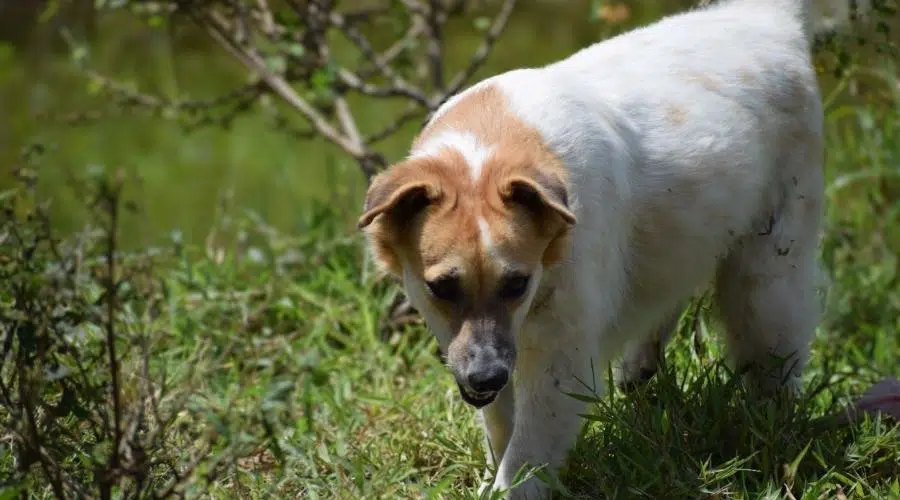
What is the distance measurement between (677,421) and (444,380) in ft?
4.13

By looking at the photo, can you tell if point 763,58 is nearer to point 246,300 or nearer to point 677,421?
point 677,421

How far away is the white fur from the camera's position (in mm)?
3988

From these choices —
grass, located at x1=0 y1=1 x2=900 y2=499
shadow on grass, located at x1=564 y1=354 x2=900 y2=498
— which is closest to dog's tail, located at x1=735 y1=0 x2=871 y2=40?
grass, located at x1=0 y1=1 x2=900 y2=499

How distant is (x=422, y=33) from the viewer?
22.5 feet

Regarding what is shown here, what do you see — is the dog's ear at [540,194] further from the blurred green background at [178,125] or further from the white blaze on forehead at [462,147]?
the blurred green background at [178,125]

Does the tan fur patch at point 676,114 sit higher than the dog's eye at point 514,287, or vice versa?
the tan fur patch at point 676,114

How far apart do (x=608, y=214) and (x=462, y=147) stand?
1.73 feet

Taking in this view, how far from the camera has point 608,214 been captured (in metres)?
4.07

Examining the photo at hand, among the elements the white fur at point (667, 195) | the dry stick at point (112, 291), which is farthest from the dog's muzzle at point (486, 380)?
the dry stick at point (112, 291)

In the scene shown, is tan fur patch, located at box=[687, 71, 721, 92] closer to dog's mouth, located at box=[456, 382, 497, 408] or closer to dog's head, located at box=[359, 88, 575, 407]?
dog's head, located at box=[359, 88, 575, 407]

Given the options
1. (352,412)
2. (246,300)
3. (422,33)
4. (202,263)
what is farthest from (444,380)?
(422,33)

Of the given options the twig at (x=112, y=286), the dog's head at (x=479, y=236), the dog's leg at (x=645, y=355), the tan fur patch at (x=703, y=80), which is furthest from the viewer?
the dog's leg at (x=645, y=355)

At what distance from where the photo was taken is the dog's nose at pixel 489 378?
3.66 metres

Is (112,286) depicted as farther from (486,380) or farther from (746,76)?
(746,76)
